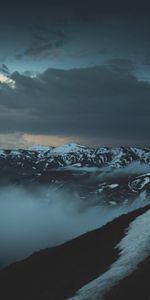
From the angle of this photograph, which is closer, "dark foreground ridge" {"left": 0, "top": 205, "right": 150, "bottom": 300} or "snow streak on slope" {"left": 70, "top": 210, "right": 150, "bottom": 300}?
"snow streak on slope" {"left": 70, "top": 210, "right": 150, "bottom": 300}

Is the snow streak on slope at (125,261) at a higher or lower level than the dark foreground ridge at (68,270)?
higher

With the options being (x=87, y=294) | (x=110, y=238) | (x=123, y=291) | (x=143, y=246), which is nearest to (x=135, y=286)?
(x=123, y=291)

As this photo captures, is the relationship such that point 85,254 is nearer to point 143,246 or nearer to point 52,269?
point 52,269

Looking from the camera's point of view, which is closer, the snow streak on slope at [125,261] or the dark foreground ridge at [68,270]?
the snow streak on slope at [125,261]

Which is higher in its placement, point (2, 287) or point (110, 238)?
point (110, 238)
